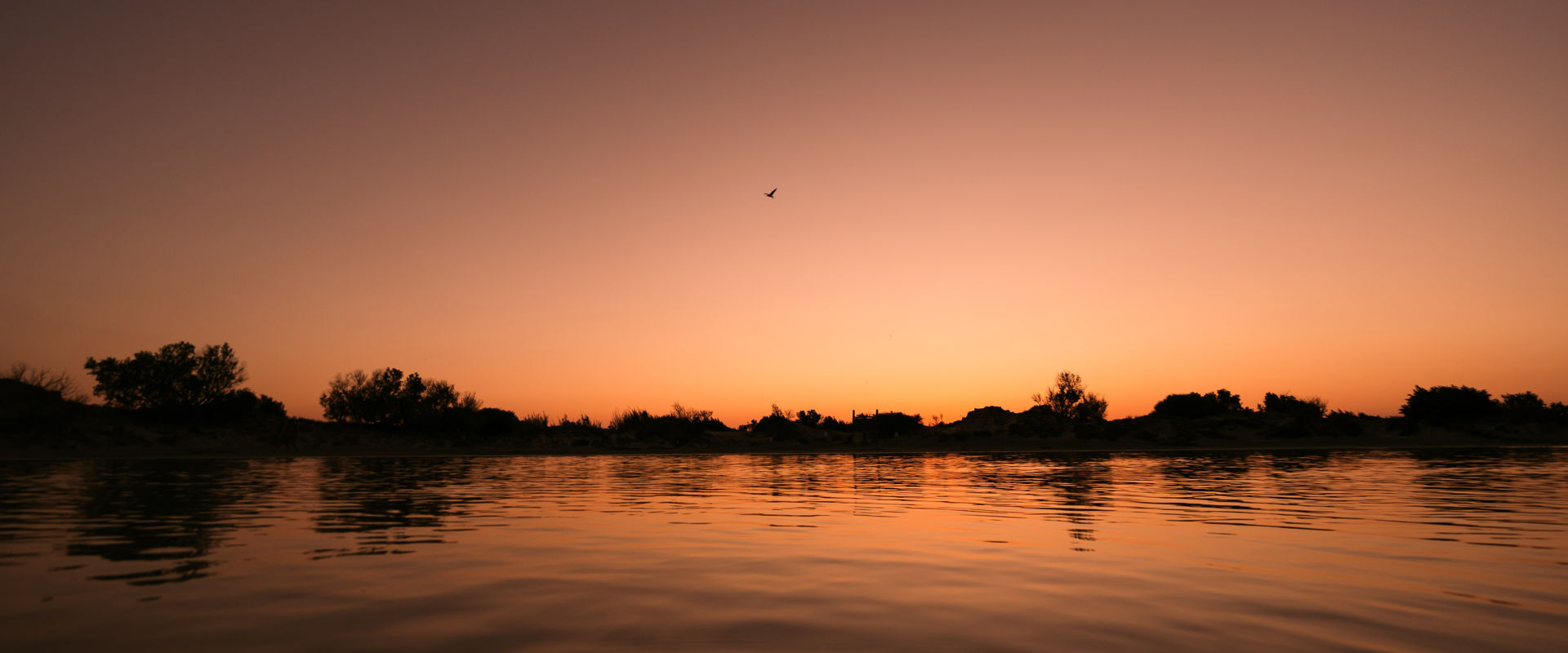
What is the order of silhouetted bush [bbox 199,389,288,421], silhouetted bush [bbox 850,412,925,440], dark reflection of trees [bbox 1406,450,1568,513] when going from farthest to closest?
1. silhouetted bush [bbox 850,412,925,440]
2. silhouetted bush [bbox 199,389,288,421]
3. dark reflection of trees [bbox 1406,450,1568,513]

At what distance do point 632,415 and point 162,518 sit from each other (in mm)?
50979

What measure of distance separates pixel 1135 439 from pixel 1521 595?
5491 centimetres

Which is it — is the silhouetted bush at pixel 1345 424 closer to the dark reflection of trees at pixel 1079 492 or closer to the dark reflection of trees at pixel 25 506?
the dark reflection of trees at pixel 1079 492

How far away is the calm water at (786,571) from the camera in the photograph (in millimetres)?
4906

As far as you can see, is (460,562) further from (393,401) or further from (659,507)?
(393,401)

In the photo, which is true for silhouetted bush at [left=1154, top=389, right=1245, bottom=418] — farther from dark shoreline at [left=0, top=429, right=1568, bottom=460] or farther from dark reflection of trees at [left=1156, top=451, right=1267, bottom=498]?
dark reflection of trees at [left=1156, top=451, right=1267, bottom=498]

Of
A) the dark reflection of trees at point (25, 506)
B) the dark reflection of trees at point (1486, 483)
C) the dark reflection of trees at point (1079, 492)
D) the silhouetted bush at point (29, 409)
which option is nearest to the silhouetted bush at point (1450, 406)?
the dark reflection of trees at point (1486, 483)

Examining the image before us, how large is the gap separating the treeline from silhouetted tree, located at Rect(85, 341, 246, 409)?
0.06m

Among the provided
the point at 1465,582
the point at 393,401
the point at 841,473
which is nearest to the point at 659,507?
the point at 1465,582

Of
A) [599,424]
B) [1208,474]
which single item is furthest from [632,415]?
→ [1208,474]

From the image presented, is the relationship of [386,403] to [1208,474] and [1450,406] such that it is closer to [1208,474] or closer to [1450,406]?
[1208,474]

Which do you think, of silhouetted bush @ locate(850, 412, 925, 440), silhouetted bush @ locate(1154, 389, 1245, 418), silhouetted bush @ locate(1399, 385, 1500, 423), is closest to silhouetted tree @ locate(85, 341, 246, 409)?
silhouetted bush @ locate(850, 412, 925, 440)

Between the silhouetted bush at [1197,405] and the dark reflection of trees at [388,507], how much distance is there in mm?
60389

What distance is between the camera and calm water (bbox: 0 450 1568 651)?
16.1 ft
